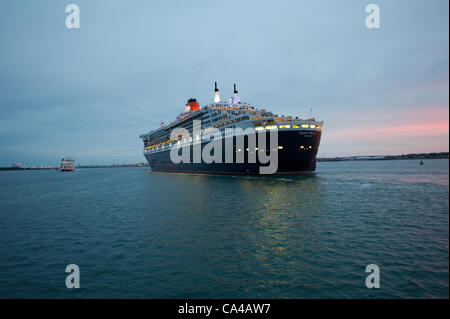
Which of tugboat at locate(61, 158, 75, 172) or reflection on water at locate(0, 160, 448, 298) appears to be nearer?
reflection on water at locate(0, 160, 448, 298)

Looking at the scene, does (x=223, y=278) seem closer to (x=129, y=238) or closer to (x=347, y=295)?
(x=347, y=295)

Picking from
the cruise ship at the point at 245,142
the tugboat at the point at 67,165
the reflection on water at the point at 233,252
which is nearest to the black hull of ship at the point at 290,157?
the cruise ship at the point at 245,142

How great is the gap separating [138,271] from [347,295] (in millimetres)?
7874

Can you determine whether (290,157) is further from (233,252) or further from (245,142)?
(233,252)

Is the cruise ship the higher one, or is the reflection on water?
the cruise ship

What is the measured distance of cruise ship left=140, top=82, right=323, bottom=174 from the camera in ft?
139

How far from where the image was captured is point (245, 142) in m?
45.3

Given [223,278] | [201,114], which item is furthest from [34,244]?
[201,114]

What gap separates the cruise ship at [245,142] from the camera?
42.3m

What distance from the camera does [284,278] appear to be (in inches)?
302

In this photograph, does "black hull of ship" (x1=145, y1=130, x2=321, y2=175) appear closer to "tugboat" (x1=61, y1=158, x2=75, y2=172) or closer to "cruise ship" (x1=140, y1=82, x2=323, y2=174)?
"cruise ship" (x1=140, y1=82, x2=323, y2=174)

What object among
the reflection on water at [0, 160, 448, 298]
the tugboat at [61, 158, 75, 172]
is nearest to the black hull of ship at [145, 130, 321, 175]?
the reflection on water at [0, 160, 448, 298]

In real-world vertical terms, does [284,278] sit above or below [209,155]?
below

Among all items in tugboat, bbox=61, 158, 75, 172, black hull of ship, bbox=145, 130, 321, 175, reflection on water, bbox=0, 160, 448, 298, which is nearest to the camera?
reflection on water, bbox=0, 160, 448, 298
